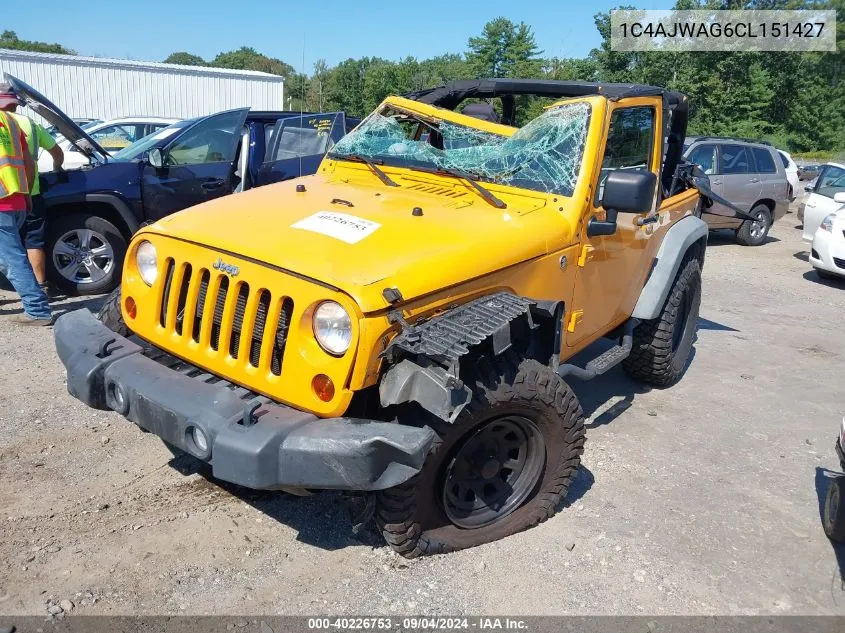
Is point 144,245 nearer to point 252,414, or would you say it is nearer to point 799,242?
point 252,414

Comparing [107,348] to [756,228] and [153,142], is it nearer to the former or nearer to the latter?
[153,142]

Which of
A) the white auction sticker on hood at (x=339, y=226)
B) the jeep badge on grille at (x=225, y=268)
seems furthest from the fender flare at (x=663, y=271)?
the jeep badge on grille at (x=225, y=268)

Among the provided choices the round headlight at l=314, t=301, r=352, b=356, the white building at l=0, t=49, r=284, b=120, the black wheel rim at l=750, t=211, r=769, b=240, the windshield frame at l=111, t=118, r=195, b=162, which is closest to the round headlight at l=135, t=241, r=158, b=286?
the round headlight at l=314, t=301, r=352, b=356

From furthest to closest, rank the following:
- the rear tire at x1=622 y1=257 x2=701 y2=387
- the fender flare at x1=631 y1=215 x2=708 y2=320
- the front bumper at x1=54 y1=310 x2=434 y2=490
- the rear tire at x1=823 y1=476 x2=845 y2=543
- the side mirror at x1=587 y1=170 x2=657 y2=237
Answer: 1. the rear tire at x1=622 y1=257 x2=701 y2=387
2. the fender flare at x1=631 y1=215 x2=708 y2=320
3. the side mirror at x1=587 y1=170 x2=657 y2=237
4. the rear tire at x1=823 y1=476 x2=845 y2=543
5. the front bumper at x1=54 y1=310 x2=434 y2=490

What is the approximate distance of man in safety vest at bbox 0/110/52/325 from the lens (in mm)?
5719

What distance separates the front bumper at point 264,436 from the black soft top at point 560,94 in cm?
247

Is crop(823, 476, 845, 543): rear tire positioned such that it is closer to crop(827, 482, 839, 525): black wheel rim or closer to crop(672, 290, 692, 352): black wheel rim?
crop(827, 482, 839, 525): black wheel rim

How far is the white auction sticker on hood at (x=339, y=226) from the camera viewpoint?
3.05m

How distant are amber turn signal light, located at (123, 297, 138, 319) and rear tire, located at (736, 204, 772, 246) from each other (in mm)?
11345

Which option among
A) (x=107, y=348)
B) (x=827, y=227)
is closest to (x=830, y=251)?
(x=827, y=227)

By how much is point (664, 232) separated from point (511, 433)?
2290 millimetres

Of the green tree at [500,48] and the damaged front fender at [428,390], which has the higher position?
the green tree at [500,48]

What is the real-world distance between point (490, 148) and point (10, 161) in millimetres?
4219

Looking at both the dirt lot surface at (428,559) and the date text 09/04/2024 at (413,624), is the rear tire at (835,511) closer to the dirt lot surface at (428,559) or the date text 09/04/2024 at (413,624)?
the dirt lot surface at (428,559)
